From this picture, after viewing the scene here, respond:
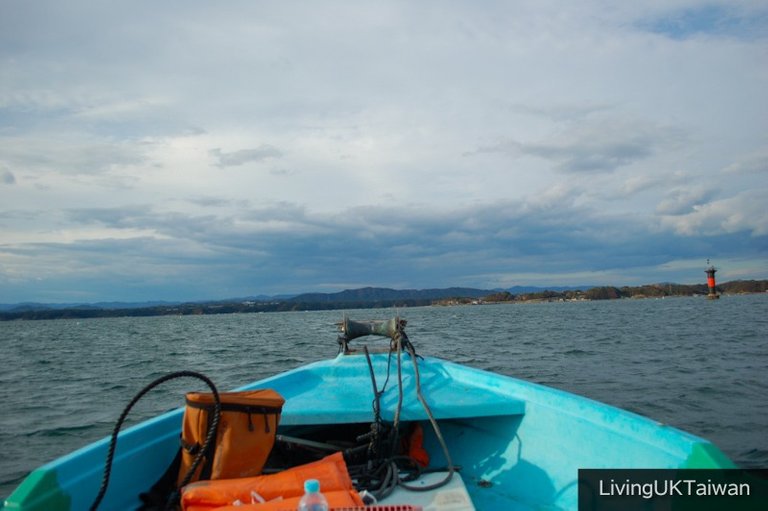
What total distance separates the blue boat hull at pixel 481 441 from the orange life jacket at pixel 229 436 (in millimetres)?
456

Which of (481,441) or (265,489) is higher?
(265,489)

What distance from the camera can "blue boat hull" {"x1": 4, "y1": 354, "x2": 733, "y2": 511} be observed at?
9.34 feet

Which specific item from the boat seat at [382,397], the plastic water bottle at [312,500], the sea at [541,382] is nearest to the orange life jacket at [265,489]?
the plastic water bottle at [312,500]

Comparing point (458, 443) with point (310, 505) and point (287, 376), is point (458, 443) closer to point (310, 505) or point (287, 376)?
point (287, 376)

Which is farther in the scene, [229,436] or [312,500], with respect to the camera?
[229,436]

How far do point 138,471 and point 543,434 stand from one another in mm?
2818

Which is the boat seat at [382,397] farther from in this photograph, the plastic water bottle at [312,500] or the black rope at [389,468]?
the plastic water bottle at [312,500]

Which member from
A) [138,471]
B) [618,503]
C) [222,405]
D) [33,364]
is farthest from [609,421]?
[33,364]

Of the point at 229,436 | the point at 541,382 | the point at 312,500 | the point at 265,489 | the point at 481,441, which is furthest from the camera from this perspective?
the point at 541,382

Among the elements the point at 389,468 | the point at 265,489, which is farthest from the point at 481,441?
the point at 265,489

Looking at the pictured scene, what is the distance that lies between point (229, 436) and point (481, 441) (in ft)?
7.29

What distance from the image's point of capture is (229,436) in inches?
119

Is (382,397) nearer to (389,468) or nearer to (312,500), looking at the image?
(389,468)

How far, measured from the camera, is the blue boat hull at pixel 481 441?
2.85 metres
